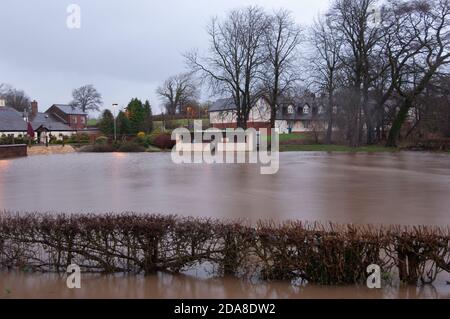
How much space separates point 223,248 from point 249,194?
8.65 m

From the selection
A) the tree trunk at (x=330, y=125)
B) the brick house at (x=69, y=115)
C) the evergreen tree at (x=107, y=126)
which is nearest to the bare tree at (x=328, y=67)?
the tree trunk at (x=330, y=125)

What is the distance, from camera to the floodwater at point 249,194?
11367 mm

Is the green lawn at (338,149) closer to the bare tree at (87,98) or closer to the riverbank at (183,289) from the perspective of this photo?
the riverbank at (183,289)

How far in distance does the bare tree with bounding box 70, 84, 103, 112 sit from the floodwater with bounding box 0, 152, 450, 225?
98.1 metres

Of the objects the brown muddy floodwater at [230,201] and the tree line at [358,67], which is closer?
the brown muddy floodwater at [230,201]

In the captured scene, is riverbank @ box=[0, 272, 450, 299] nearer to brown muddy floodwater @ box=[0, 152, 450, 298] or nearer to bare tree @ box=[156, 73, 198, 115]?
brown muddy floodwater @ box=[0, 152, 450, 298]

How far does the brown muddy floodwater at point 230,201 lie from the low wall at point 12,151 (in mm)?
16390

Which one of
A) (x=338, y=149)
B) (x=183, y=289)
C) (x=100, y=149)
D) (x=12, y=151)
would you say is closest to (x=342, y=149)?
(x=338, y=149)

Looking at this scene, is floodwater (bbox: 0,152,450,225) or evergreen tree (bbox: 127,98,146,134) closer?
floodwater (bbox: 0,152,450,225)

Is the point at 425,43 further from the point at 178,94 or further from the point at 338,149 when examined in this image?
the point at 178,94

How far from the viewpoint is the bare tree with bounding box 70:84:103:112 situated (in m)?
116

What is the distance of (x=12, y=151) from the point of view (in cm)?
3834

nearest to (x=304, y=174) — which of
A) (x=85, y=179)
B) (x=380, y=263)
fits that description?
(x=85, y=179)

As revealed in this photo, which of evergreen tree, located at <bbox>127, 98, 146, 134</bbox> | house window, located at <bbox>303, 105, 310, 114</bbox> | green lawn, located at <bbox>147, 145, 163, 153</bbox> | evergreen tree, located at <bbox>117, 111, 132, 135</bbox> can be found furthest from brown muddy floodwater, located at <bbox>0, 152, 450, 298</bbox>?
house window, located at <bbox>303, 105, 310, 114</bbox>
